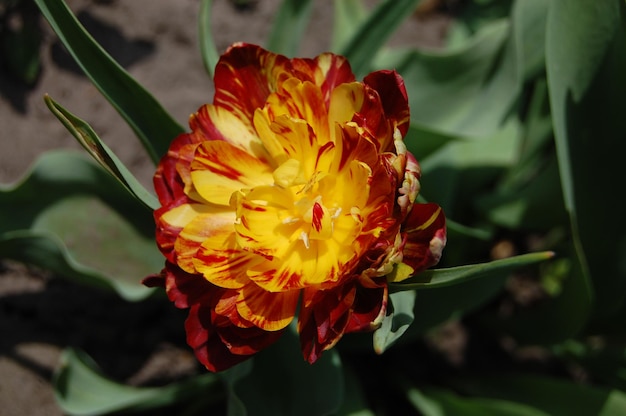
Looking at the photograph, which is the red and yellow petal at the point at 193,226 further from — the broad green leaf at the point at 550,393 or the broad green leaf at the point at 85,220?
the broad green leaf at the point at 550,393

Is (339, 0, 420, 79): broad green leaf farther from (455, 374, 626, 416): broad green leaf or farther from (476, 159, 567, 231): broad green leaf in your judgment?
(455, 374, 626, 416): broad green leaf

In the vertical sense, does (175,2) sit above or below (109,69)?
below

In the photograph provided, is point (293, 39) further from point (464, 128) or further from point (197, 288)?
point (197, 288)

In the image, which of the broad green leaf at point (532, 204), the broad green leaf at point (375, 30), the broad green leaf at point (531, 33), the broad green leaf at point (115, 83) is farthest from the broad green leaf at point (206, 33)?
the broad green leaf at point (532, 204)

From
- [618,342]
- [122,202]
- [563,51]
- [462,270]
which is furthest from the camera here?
[618,342]

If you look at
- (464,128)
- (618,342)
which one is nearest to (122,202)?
(464,128)

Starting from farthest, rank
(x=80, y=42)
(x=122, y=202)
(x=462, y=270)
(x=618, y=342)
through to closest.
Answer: (x=618, y=342)
(x=122, y=202)
(x=80, y=42)
(x=462, y=270)

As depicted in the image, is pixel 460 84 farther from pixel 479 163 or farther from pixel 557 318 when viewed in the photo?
pixel 557 318
